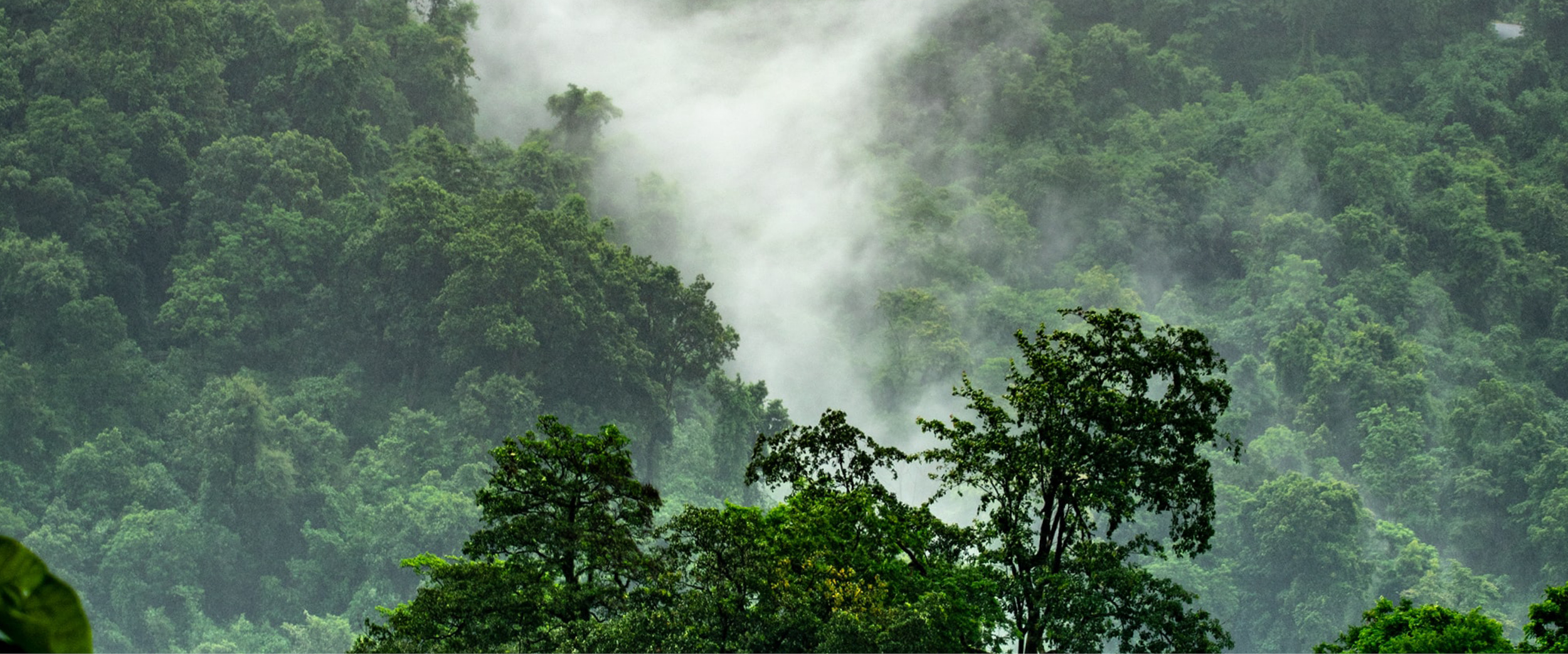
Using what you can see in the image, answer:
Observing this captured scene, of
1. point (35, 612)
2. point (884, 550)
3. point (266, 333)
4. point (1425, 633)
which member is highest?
point (266, 333)

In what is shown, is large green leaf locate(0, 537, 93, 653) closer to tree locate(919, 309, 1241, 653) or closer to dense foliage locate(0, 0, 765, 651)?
tree locate(919, 309, 1241, 653)

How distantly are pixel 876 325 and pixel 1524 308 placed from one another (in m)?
24.8

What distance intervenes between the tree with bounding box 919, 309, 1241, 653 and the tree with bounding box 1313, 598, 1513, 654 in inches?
56.3

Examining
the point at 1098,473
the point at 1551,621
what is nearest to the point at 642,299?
the point at 1098,473

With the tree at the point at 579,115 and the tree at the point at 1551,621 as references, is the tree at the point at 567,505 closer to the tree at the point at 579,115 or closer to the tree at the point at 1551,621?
the tree at the point at 1551,621

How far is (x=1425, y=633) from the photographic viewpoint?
50.6 feet

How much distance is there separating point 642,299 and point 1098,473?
3648 centimetres

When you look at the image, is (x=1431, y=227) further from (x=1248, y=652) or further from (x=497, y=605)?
(x=497, y=605)

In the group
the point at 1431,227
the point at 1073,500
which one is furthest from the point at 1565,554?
the point at 1073,500

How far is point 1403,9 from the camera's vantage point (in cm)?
7625

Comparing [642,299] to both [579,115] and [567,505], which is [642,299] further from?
[567,505]

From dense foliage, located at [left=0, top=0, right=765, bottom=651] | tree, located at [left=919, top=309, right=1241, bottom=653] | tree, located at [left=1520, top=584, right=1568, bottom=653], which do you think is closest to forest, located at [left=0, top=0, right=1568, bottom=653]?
dense foliage, located at [left=0, top=0, right=765, bottom=651]

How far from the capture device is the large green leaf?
3834mm

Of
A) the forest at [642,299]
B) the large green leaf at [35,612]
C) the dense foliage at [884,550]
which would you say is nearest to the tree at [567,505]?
the dense foliage at [884,550]
